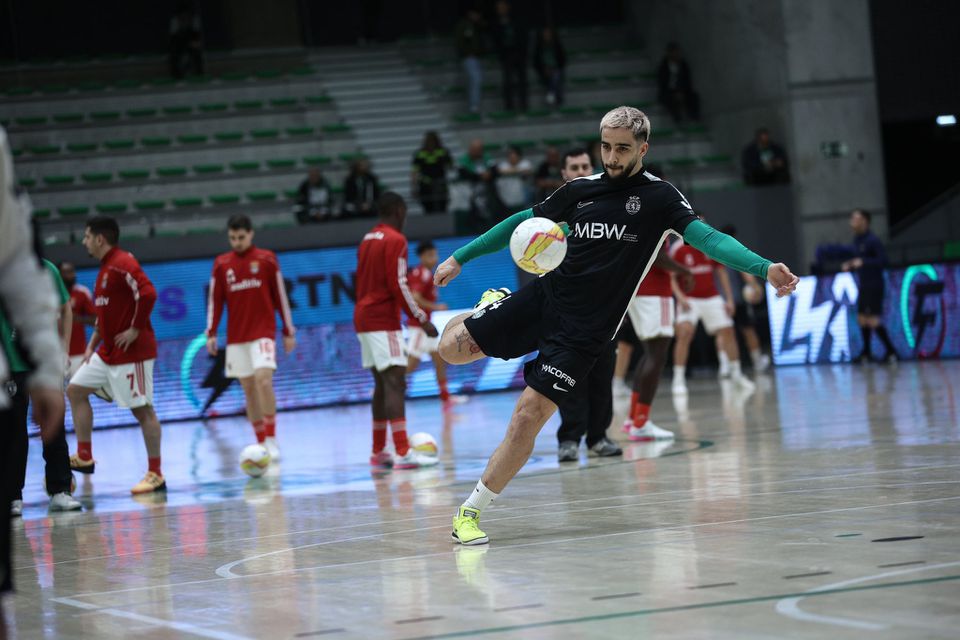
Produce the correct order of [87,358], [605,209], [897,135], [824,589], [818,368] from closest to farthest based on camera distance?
[824,589]
[605,209]
[87,358]
[818,368]
[897,135]

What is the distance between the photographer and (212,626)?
4848 mm

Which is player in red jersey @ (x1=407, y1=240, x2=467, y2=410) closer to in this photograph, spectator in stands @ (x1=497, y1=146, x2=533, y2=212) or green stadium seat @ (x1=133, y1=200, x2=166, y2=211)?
spectator in stands @ (x1=497, y1=146, x2=533, y2=212)

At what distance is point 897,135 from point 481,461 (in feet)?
57.2

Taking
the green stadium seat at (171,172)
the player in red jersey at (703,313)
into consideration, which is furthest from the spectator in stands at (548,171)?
the green stadium seat at (171,172)

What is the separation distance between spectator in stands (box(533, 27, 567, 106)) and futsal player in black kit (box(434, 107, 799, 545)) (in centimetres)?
2058

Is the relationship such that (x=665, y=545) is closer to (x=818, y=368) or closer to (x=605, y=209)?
(x=605, y=209)

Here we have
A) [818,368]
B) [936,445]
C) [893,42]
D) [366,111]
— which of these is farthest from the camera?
[366,111]

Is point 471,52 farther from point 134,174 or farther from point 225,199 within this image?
point 134,174

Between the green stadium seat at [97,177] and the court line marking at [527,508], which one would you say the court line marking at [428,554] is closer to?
the court line marking at [527,508]

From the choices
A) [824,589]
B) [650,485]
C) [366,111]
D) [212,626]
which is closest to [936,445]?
[650,485]

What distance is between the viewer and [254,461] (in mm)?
10492

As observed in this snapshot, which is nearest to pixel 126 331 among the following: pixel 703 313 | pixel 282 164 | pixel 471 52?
pixel 703 313

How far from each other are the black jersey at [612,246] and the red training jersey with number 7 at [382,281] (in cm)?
401

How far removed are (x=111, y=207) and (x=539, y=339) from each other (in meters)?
18.1
